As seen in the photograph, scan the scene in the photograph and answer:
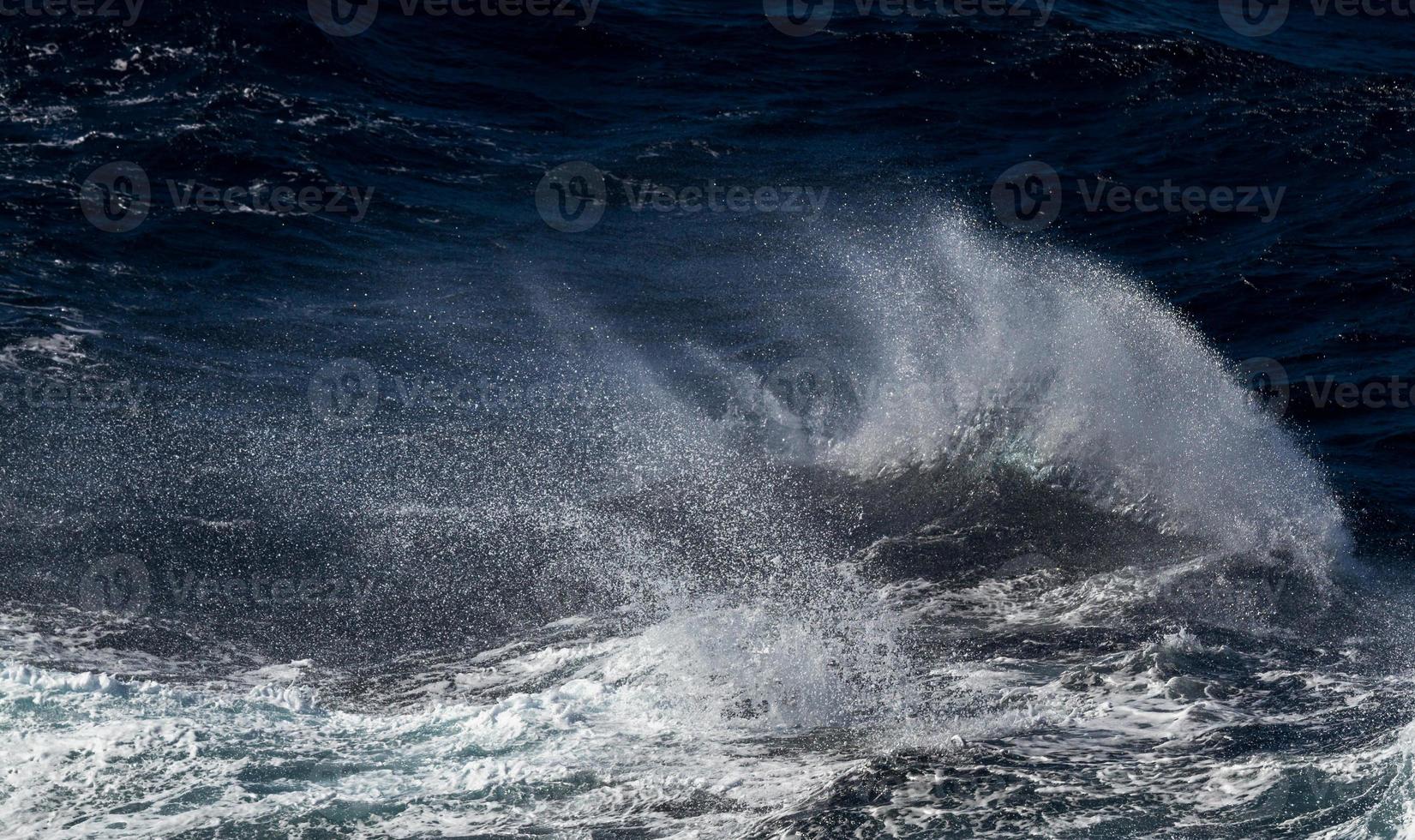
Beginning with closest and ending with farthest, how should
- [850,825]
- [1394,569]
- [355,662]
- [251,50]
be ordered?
1. [850,825]
2. [355,662]
3. [1394,569]
4. [251,50]

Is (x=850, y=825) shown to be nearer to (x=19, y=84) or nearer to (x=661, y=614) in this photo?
(x=661, y=614)

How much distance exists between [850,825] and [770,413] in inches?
352

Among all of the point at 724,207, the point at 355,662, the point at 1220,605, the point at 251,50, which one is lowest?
the point at 355,662

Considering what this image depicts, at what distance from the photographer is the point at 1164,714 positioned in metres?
12.0

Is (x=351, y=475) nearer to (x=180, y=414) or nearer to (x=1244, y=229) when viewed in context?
(x=180, y=414)

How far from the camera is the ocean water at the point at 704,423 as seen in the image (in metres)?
11.5

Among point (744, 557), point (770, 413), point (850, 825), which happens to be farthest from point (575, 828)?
point (770, 413)

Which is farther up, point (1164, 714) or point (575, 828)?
point (1164, 714)

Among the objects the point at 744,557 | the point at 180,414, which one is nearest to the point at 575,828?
the point at 744,557

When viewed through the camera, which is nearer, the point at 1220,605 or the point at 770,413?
the point at 1220,605

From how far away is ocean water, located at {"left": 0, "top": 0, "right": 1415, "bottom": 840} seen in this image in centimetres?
1149

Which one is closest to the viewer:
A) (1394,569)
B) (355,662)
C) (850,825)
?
(850,825)

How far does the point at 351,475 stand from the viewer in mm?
17125

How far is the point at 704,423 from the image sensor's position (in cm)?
1852
